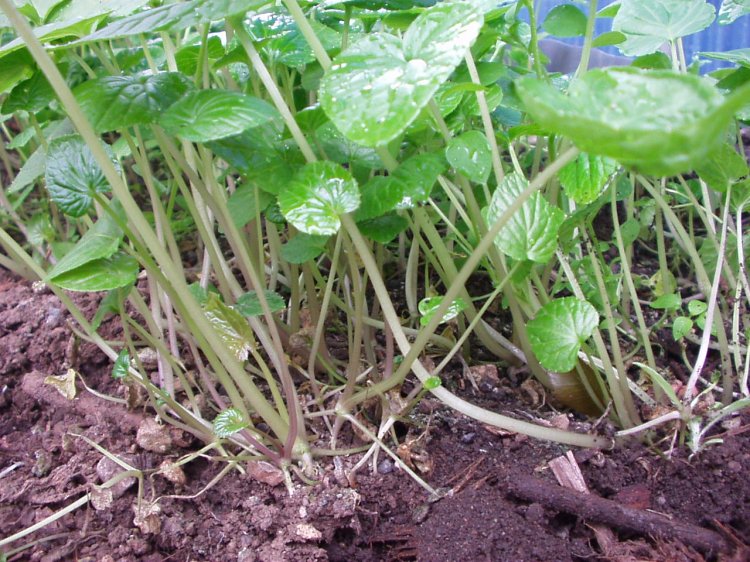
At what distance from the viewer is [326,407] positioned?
85 cm

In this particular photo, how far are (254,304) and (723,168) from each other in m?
0.58

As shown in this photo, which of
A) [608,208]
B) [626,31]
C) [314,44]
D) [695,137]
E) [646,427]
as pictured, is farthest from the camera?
[608,208]

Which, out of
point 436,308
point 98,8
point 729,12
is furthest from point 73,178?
point 729,12

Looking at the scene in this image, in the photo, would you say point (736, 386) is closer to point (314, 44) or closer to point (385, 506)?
point (385, 506)

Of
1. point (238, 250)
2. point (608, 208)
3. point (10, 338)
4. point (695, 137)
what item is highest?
point (695, 137)

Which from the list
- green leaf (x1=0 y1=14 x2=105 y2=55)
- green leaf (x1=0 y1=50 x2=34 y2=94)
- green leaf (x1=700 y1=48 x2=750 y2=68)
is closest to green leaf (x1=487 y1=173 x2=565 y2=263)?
green leaf (x1=700 y1=48 x2=750 y2=68)

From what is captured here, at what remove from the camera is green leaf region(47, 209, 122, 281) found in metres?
0.59

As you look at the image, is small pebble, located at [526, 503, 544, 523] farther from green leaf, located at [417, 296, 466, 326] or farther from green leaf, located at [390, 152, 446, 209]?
green leaf, located at [390, 152, 446, 209]

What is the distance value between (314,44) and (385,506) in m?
0.51

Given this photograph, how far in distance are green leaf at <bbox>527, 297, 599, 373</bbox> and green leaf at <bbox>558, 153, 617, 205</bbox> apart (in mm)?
121

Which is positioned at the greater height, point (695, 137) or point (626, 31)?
point (695, 137)

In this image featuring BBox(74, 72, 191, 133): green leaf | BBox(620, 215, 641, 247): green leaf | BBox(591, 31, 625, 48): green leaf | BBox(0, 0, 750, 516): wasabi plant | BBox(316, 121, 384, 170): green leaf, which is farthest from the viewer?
BBox(620, 215, 641, 247): green leaf

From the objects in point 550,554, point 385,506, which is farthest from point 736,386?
point 385,506

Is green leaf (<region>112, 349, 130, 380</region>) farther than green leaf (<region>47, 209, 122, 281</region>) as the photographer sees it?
Yes
